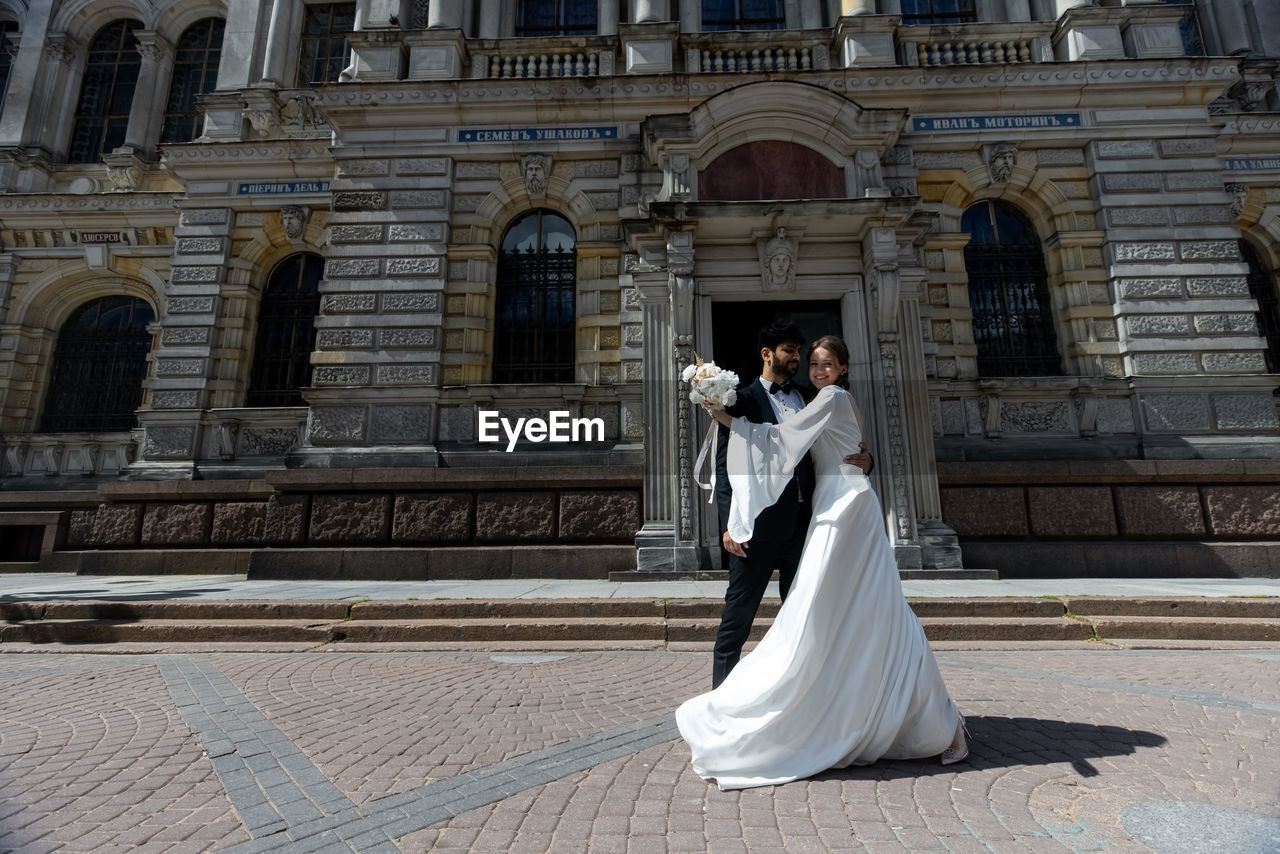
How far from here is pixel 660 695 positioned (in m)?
4.29

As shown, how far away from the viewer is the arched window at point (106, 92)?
1769 centimetres

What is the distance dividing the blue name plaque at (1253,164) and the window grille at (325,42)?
2158cm

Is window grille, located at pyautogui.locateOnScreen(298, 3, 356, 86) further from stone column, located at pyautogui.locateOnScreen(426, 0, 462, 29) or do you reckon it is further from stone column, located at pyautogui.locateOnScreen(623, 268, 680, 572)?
stone column, located at pyautogui.locateOnScreen(623, 268, 680, 572)

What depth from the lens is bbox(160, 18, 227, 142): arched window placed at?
1741 cm

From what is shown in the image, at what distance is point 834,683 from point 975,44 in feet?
47.6

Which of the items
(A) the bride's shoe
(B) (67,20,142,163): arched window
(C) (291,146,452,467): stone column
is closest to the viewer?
(A) the bride's shoe

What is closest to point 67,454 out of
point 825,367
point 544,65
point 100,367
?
point 100,367

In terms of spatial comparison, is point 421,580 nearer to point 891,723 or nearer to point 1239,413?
point 891,723

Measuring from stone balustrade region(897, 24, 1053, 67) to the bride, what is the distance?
12896mm

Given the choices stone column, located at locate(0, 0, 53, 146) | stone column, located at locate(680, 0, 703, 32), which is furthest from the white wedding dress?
stone column, located at locate(0, 0, 53, 146)

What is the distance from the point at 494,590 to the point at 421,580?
7.16ft

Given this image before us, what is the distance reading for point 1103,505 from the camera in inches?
383

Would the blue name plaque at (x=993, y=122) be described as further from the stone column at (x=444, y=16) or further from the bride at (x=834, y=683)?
the bride at (x=834, y=683)

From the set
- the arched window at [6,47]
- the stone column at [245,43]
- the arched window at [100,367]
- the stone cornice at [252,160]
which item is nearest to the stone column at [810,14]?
the stone cornice at [252,160]
